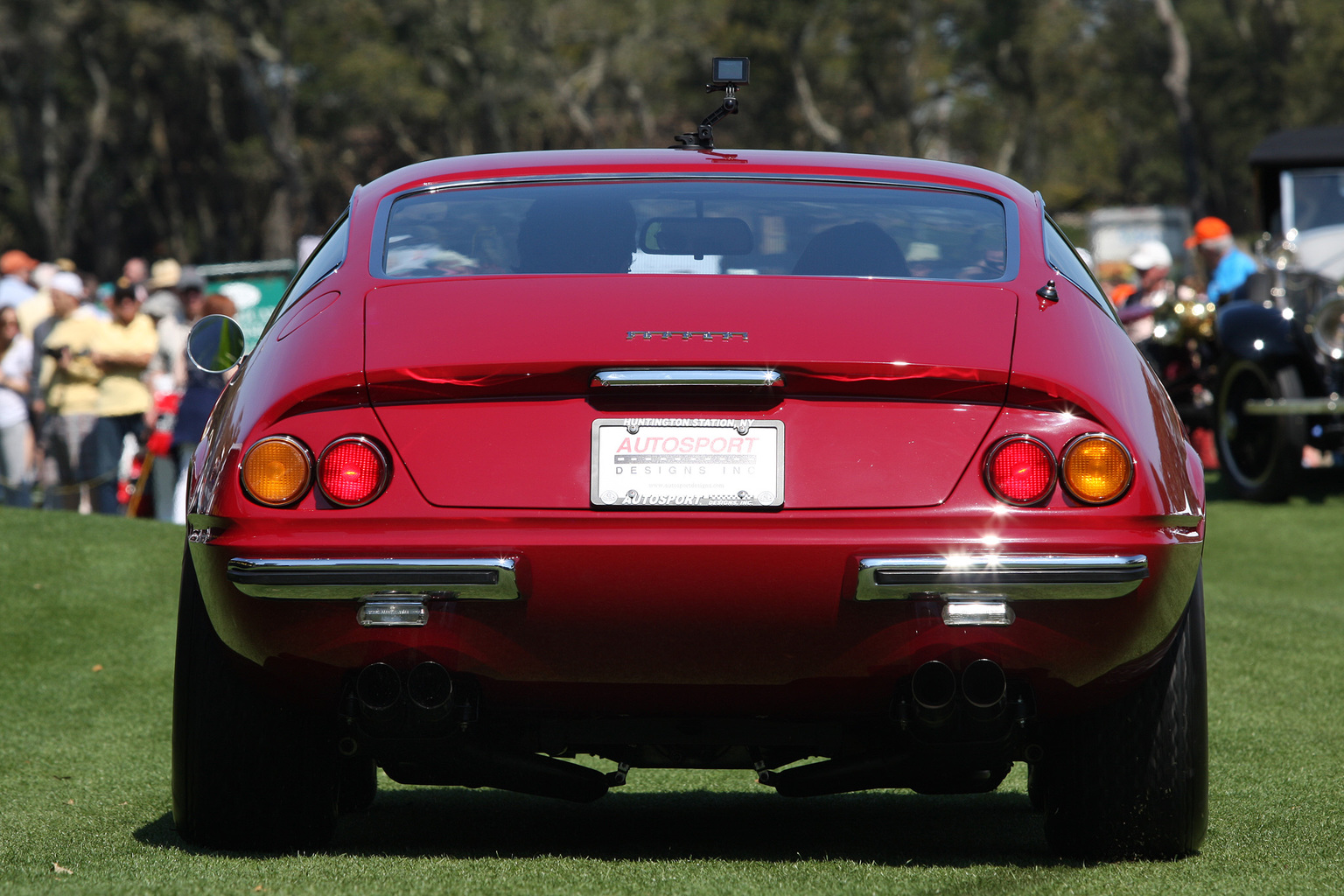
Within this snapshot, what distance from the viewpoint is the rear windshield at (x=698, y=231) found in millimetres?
3553

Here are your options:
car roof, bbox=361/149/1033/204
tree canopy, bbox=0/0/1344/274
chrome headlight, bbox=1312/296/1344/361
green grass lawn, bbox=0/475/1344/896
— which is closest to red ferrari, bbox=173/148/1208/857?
green grass lawn, bbox=0/475/1344/896

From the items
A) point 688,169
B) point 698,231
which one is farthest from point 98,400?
point 698,231

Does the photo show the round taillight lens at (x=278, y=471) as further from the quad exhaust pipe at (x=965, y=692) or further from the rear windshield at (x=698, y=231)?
the quad exhaust pipe at (x=965, y=692)

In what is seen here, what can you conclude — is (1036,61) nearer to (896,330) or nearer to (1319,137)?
(1319,137)

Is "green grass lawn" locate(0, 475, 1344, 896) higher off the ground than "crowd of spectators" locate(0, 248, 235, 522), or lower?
lower

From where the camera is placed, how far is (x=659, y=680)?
10.5ft

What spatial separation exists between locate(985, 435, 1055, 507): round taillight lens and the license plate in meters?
0.37

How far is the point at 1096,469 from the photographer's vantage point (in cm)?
313

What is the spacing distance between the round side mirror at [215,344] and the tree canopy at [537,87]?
4003cm

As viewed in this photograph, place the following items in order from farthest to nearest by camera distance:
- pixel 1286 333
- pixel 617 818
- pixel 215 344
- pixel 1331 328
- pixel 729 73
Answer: pixel 1286 333
pixel 1331 328
pixel 729 73
pixel 617 818
pixel 215 344

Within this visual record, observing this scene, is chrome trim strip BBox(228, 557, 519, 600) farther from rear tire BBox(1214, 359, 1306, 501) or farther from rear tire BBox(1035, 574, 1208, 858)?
rear tire BBox(1214, 359, 1306, 501)

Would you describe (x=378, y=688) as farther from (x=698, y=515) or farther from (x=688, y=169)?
(x=688, y=169)

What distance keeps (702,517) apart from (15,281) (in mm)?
13389

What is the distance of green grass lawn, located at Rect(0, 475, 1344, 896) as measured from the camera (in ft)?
11.3
